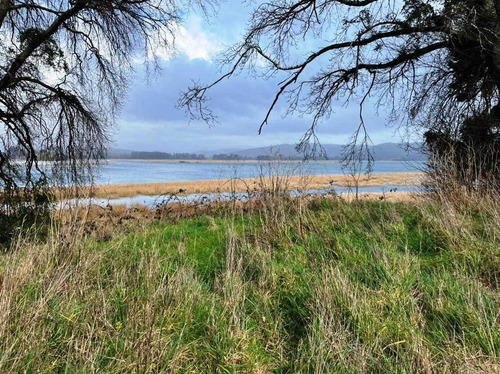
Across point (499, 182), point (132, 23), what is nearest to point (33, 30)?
point (132, 23)

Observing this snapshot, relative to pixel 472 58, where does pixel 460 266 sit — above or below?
below

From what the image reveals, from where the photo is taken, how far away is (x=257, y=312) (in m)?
3.31

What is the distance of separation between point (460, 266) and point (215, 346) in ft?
10.3

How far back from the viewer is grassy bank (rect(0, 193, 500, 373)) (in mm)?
2471

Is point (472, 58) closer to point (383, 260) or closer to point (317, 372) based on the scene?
point (383, 260)

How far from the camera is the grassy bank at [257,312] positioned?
247cm

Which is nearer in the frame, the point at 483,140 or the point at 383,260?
the point at 383,260

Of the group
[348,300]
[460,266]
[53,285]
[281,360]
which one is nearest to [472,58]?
[460,266]

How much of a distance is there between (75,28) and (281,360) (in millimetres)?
10227

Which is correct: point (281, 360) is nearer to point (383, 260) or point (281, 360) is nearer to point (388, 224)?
point (383, 260)

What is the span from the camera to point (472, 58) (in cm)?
866

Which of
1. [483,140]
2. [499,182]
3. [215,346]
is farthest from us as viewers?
[483,140]

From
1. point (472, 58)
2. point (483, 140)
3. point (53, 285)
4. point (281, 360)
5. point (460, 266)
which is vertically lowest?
point (281, 360)

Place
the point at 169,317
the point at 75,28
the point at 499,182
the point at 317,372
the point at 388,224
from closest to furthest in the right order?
the point at 317,372, the point at 169,317, the point at 388,224, the point at 499,182, the point at 75,28
